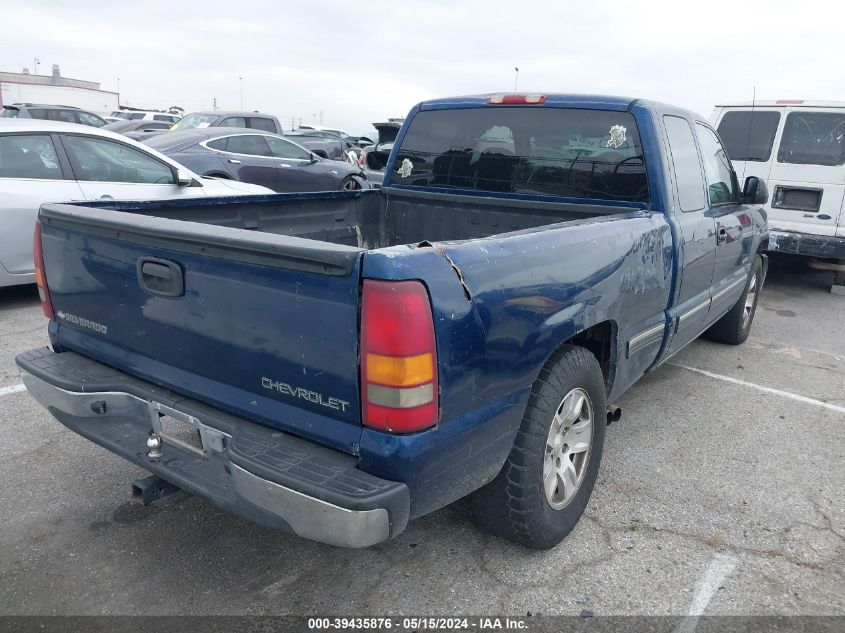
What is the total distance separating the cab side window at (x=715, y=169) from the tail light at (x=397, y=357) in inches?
116

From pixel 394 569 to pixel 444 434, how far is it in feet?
3.03

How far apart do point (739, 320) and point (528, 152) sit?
3.05m

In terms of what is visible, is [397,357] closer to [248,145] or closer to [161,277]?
[161,277]

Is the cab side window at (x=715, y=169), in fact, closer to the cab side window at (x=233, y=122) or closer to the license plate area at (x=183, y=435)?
the license plate area at (x=183, y=435)

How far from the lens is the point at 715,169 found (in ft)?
14.6

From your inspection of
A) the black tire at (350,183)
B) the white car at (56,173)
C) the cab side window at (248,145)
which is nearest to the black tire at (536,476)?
the white car at (56,173)

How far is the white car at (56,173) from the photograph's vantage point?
5.61 meters

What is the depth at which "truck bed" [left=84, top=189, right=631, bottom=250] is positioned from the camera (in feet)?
11.7

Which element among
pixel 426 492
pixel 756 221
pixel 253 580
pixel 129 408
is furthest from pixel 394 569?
pixel 756 221

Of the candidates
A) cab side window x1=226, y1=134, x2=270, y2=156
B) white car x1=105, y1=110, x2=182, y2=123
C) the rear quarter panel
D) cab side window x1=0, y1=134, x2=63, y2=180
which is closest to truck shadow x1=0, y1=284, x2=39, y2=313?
cab side window x1=0, y1=134, x2=63, y2=180

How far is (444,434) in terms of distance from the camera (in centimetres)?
212

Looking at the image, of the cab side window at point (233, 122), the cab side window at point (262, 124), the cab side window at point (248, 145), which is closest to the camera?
the cab side window at point (248, 145)

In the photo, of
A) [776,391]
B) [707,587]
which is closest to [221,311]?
[707,587]

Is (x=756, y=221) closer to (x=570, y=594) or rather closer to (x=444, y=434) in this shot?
(x=570, y=594)
